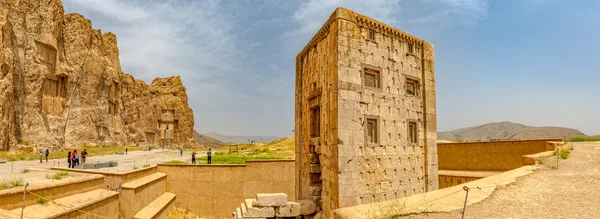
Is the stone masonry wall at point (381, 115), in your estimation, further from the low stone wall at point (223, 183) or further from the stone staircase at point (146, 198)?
the stone staircase at point (146, 198)

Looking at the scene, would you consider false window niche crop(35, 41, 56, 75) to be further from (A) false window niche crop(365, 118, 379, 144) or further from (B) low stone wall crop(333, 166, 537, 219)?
(B) low stone wall crop(333, 166, 537, 219)

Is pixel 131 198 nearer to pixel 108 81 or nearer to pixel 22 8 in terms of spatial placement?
pixel 22 8

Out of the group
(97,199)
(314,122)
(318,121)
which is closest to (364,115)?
(318,121)

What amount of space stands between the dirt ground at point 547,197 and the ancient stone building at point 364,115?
392 cm

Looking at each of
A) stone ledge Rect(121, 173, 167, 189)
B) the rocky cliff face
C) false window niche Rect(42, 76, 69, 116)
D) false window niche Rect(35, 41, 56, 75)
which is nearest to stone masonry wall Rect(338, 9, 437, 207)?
stone ledge Rect(121, 173, 167, 189)

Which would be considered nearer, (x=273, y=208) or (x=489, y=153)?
(x=273, y=208)

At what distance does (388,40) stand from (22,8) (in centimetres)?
4314

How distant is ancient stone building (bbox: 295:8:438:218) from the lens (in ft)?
39.6

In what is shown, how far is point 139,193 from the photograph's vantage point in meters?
15.9

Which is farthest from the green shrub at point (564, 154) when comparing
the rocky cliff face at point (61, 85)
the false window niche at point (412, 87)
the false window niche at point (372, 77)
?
the rocky cliff face at point (61, 85)

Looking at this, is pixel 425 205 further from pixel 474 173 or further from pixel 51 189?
pixel 474 173

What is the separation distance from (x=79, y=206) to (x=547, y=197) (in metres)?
14.1

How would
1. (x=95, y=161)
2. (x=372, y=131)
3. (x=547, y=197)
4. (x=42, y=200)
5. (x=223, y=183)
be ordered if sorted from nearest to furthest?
(x=547, y=197), (x=42, y=200), (x=372, y=131), (x=223, y=183), (x=95, y=161)

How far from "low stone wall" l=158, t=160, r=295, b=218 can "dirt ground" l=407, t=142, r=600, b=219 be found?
40.4ft
